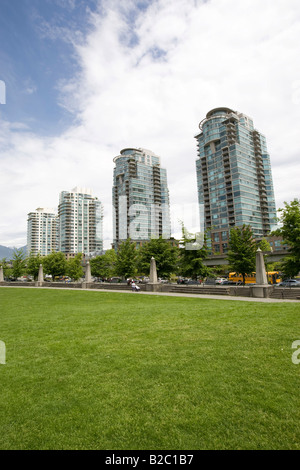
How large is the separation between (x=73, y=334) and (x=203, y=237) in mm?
24129

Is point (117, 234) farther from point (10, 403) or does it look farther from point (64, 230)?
point (10, 403)

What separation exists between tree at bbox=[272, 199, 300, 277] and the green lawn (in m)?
14.6

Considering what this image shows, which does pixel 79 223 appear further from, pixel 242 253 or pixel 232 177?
pixel 242 253

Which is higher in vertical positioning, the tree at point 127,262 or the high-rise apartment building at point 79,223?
the high-rise apartment building at point 79,223

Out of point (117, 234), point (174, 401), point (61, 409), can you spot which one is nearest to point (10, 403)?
point (61, 409)

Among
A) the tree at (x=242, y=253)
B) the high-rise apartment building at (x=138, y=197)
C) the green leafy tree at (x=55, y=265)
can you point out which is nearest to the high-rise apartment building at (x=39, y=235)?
the high-rise apartment building at (x=138, y=197)

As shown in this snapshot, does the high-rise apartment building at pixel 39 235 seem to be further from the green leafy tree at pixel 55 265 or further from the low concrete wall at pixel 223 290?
the low concrete wall at pixel 223 290

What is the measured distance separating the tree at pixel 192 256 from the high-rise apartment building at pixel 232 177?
7028 centimetres

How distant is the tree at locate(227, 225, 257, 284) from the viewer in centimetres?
2850

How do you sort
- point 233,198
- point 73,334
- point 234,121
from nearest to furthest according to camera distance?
point 73,334 → point 233,198 → point 234,121

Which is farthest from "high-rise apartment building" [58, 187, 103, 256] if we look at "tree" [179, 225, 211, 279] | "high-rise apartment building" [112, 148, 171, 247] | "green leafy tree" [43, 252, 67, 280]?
"tree" [179, 225, 211, 279]

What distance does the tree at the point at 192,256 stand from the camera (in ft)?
95.9

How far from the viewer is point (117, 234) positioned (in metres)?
140

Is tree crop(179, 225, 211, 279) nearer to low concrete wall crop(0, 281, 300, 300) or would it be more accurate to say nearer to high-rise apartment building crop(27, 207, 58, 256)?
low concrete wall crop(0, 281, 300, 300)
